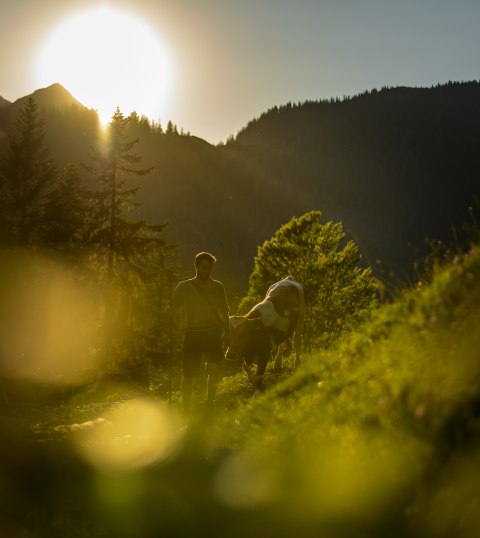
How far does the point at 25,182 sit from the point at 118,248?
5.65m

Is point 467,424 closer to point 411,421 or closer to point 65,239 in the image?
point 411,421

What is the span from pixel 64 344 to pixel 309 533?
28.5 meters

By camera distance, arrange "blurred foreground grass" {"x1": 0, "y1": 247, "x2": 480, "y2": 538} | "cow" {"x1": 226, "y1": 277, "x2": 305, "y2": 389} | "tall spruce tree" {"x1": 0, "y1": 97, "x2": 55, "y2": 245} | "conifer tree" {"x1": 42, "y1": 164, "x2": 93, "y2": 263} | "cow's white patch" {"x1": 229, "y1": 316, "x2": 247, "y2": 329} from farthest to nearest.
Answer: "conifer tree" {"x1": 42, "y1": 164, "x2": 93, "y2": 263}
"tall spruce tree" {"x1": 0, "y1": 97, "x2": 55, "y2": 245}
"cow's white patch" {"x1": 229, "y1": 316, "x2": 247, "y2": 329}
"cow" {"x1": 226, "y1": 277, "x2": 305, "y2": 389}
"blurred foreground grass" {"x1": 0, "y1": 247, "x2": 480, "y2": 538}

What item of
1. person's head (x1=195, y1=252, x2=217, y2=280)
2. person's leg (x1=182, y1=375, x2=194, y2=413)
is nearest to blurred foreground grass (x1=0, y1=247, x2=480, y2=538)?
person's leg (x1=182, y1=375, x2=194, y2=413)

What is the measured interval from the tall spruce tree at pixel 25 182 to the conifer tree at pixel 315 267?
47.3ft

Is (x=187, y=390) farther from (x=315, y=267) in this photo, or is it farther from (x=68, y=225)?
(x=315, y=267)

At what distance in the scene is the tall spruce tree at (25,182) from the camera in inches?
982

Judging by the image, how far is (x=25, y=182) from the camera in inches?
1032

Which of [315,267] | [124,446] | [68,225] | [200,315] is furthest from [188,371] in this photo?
[315,267]

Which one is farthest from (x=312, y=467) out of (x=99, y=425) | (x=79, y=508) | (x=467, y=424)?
(x=99, y=425)

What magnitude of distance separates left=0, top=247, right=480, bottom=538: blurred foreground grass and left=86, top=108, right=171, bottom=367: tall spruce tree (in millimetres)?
20371

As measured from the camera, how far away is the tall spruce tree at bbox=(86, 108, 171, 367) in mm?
26625

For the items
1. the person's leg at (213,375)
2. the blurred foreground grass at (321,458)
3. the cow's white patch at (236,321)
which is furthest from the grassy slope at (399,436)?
the cow's white patch at (236,321)

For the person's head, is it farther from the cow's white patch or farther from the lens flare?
the cow's white patch
